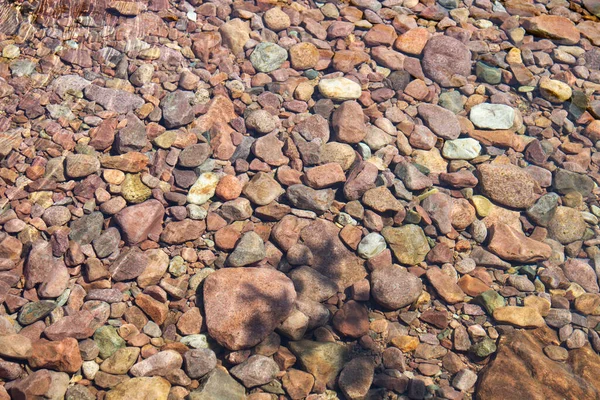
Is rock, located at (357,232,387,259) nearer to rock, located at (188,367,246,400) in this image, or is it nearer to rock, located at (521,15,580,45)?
rock, located at (188,367,246,400)

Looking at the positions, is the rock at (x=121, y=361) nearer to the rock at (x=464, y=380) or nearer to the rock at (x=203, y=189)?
the rock at (x=203, y=189)

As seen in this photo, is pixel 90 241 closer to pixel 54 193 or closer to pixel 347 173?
pixel 54 193

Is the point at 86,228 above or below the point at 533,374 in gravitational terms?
above

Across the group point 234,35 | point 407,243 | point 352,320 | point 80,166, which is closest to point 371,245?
point 407,243

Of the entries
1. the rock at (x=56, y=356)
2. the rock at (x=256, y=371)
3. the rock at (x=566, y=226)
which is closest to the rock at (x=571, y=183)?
the rock at (x=566, y=226)

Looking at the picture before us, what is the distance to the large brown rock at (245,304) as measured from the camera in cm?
286

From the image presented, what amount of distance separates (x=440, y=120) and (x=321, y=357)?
2314 mm

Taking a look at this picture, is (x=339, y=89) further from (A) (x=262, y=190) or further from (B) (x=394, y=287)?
(B) (x=394, y=287)

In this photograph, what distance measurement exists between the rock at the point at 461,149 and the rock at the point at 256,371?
222 centimetres

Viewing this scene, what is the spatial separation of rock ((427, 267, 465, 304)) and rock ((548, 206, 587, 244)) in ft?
3.25

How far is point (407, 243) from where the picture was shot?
3422mm

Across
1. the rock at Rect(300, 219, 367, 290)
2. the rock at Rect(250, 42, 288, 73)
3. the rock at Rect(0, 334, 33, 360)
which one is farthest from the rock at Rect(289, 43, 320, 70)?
the rock at Rect(0, 334, 33, 360)

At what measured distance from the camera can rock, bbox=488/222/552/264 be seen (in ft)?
11.4

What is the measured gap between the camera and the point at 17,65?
3.97 m
